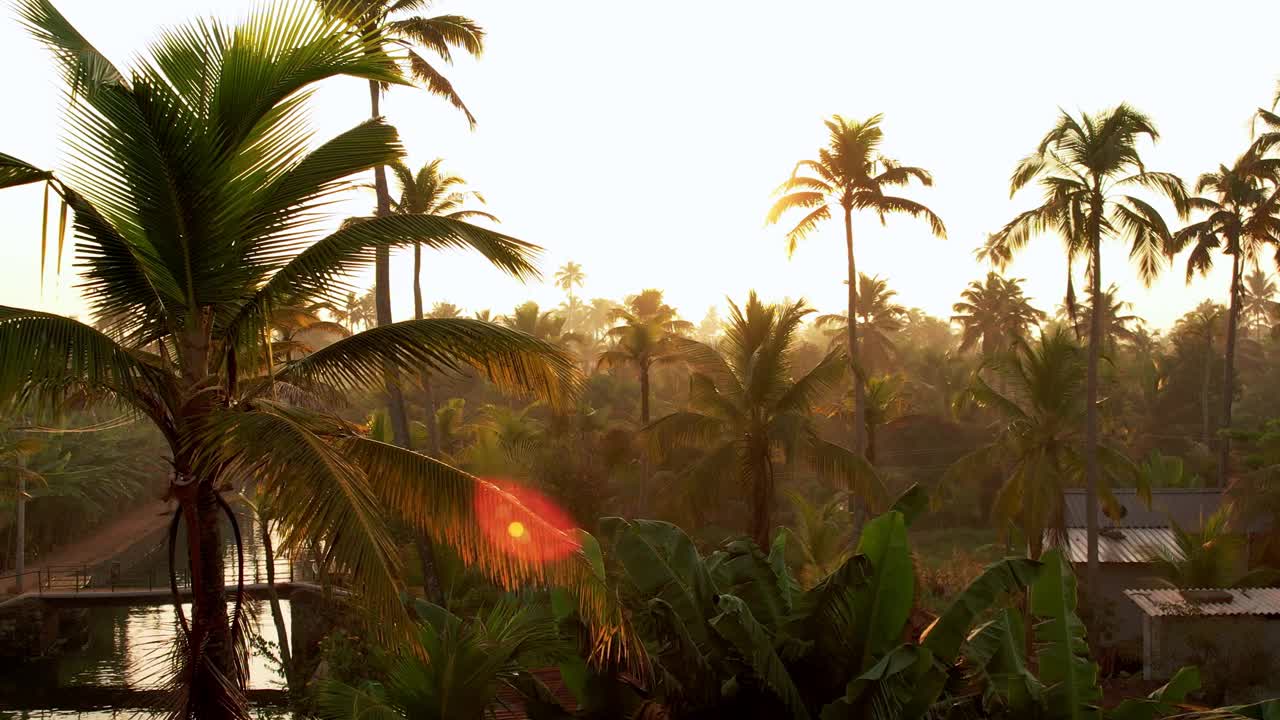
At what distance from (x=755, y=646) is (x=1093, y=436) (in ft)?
61.3

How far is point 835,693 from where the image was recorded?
27.7 ft

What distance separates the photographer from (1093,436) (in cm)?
2347

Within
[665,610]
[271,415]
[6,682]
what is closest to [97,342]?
[271,415]

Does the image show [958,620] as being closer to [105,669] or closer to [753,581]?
[753,581]

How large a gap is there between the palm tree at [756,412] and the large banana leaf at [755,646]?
1255cm

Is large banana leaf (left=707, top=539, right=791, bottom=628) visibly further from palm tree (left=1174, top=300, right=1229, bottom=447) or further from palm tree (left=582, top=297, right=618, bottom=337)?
palm tree (left=582, top=297, right=618, bottom=337)

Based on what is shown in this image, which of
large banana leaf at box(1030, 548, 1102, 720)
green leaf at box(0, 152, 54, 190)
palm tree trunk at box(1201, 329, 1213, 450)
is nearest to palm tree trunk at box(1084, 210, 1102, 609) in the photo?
large banana leaf at box(1030, 548, 1102, 720)

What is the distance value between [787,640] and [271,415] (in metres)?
4.90

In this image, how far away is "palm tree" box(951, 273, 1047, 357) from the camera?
55500 millimetres

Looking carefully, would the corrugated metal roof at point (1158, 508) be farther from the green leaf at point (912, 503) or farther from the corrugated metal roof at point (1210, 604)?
the green leaf at point (912, 503)

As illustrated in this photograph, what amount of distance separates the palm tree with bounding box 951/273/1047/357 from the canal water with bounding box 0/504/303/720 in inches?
1624

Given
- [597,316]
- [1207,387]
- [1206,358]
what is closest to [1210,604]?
[1207,387]

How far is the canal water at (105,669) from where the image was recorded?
23.2 meters

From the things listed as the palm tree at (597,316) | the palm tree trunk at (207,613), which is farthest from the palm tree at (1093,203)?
the palm tree at (597,316)
